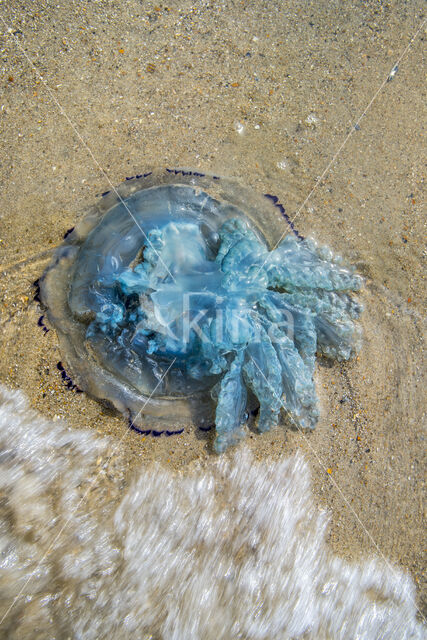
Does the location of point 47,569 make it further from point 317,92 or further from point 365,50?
point 365,50

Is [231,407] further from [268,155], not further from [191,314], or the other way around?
[268,155]

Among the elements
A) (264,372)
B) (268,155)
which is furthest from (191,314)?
(268,155)

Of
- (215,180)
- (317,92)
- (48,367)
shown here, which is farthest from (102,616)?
(317,92)

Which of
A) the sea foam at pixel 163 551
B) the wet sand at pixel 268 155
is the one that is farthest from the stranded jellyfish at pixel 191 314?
the sea foam at pixel 163 551

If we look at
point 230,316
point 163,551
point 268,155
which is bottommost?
point 163,551

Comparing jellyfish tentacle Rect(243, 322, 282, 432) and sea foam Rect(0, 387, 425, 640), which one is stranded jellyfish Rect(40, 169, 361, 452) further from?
sea foam Rect(0, 387, 425, 640)

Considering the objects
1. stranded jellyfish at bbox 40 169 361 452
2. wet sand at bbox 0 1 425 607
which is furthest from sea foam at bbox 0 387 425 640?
stranded jellyfish at bbox 40 169 361 452

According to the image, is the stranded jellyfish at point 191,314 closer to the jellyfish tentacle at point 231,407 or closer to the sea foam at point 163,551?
the jellyfish tentacle at point 231,407
